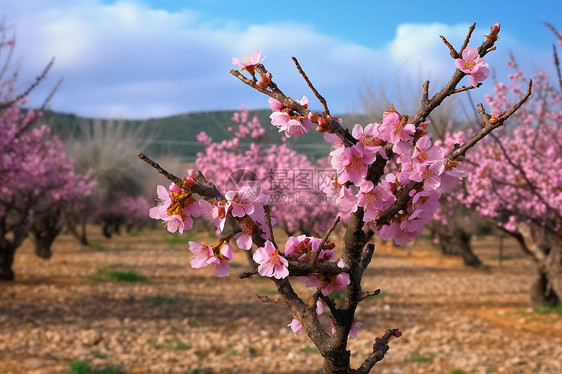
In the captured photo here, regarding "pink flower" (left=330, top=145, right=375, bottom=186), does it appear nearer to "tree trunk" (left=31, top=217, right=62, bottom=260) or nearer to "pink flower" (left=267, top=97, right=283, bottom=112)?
"pink flower" (left=267, top=97, right=283, bottom=112)

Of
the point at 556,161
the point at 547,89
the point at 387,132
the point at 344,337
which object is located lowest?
the point at 344,337

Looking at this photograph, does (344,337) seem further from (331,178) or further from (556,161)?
A: (556,161)

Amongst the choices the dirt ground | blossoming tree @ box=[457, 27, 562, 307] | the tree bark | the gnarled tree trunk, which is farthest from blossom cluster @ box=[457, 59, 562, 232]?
the gnarled tree trunk

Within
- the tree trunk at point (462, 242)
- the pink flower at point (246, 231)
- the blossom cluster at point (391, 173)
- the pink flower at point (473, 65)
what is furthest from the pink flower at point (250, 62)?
the tree trunk at point (462, 242)

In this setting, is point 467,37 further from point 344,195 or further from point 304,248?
point 304,248

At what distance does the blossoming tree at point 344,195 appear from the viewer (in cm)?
152

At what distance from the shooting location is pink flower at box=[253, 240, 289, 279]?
1.54 meters

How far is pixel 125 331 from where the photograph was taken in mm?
7613

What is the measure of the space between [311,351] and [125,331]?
272 centimetres

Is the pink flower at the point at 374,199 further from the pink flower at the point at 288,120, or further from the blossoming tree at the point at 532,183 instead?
the blossoming tree at the point at 532,183

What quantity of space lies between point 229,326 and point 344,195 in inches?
275

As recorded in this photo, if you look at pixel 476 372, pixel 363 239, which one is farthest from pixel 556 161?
pixel 363 239

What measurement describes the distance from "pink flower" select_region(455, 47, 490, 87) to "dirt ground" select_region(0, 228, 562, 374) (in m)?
2.81

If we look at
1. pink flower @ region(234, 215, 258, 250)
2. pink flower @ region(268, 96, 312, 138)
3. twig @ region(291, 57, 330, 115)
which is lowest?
pink flower @ region(234, 215, 258, 250)
